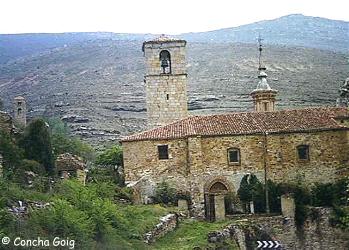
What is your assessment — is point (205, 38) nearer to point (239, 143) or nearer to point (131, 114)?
point (131, 114)

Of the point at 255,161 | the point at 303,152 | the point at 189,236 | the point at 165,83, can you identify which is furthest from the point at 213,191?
the point at 165,83

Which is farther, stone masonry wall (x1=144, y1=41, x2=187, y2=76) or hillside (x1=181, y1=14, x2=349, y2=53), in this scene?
hillside (x1=181, y1=14, x2=349, y2=53)

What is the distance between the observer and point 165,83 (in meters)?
35.5

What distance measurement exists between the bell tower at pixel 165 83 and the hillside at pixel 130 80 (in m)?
27.3

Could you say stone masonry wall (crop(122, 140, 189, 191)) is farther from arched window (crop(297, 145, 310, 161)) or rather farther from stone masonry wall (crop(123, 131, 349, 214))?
arched window (crop(297, 145, 310, 161))

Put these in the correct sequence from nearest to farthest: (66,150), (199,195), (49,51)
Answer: (199,195), (66,150), (49,51)

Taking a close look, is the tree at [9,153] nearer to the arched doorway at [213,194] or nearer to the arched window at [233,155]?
the arched doorway at [213,194]

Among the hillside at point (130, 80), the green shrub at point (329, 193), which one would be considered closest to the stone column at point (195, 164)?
the green shrub at point (329, 193)

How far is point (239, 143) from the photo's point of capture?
93.7 ft

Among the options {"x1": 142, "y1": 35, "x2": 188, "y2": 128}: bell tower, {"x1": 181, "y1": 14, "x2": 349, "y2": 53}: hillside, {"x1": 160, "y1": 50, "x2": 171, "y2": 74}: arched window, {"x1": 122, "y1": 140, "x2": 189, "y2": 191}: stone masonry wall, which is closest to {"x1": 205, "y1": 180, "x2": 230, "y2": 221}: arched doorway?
{"x1": 122, "y1": 140, "x2": 189, "y2": 191}: stone masonry wall

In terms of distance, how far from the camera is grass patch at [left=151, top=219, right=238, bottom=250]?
64.1 ft

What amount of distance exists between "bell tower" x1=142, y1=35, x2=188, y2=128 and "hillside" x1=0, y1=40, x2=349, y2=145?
27305 millimetres

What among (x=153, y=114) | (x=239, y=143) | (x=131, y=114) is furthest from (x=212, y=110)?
(x=239, y=143)

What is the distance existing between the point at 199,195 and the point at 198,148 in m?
2.09
